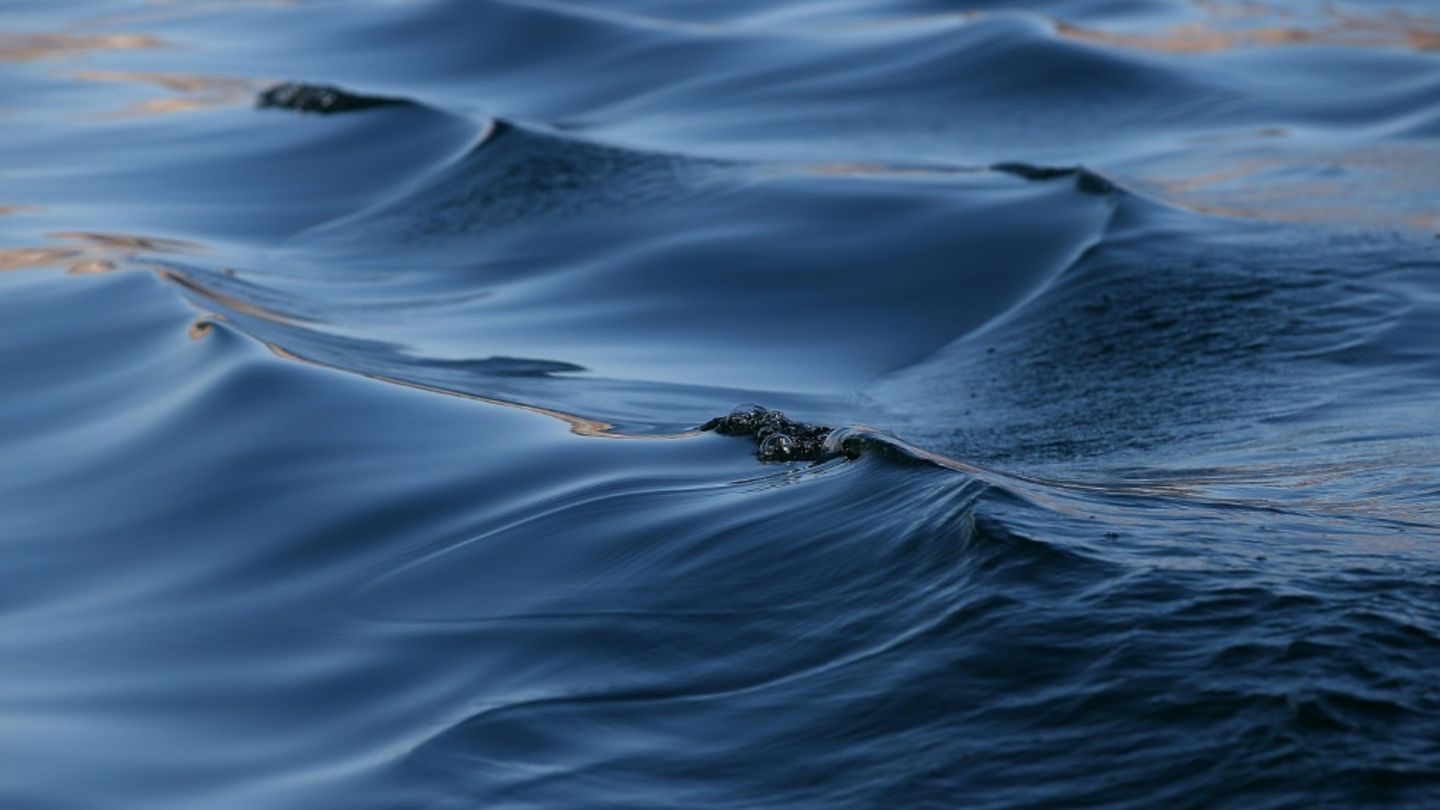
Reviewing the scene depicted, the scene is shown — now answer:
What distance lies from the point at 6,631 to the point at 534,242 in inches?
123

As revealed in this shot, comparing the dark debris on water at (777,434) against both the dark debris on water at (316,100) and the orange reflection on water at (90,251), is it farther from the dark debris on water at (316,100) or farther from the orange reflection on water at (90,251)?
the dark debris on water at (316,100)

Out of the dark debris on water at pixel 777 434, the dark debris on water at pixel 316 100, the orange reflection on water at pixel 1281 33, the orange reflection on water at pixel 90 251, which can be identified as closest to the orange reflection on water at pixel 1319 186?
the orange reflection on water at pixel 1281 33

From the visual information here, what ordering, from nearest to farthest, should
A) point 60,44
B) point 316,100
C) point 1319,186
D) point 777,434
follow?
point 777,434 → point 1319,186 → point 316,100 → point 60,44

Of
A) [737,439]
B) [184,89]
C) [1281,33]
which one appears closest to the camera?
[737,439]

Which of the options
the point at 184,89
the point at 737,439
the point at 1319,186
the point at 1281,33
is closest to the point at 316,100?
the point at 184,89

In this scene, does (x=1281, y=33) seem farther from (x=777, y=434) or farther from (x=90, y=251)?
(x=777, y=434)

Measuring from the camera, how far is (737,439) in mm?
3395

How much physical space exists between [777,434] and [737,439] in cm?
13

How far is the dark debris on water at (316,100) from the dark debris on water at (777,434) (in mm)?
4644

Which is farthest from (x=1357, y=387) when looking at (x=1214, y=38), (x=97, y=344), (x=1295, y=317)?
(x=1214, y=38)

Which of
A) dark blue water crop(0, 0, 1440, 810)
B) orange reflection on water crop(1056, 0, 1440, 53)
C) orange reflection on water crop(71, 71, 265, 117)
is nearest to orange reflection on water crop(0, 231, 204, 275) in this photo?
dark blue water crop(0, 0, 1440, 810)

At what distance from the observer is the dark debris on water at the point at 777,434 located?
10.3ft

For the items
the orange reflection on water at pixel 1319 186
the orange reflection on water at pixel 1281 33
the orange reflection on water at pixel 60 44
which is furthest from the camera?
the orange reflection on water at pixel 60 44

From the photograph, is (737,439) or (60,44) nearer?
(737,439)
